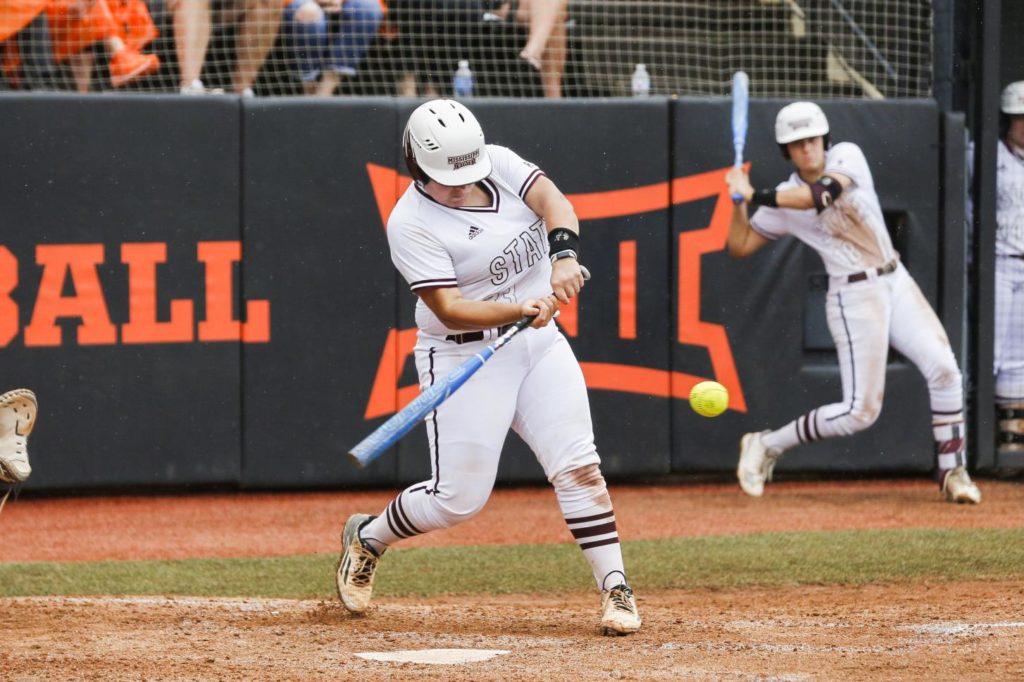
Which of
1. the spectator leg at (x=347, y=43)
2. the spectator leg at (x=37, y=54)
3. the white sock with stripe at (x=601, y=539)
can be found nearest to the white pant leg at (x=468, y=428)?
the white sock with stripe at (x=601, y=539)

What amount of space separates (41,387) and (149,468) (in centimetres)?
75

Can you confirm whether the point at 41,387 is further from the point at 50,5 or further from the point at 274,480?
the point at 50,5

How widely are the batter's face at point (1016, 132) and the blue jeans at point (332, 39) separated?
394 cm

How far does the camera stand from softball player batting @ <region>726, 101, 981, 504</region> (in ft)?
26.5

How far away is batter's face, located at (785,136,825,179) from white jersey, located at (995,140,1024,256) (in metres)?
1.51

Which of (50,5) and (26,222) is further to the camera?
(50,5)

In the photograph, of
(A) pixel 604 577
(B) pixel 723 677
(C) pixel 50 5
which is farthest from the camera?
(C) pixel 50 5

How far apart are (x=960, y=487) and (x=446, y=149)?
4.47m

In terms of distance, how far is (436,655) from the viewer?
4715 millimetres

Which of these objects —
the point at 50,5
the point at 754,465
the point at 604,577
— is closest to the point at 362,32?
the point at 50,5

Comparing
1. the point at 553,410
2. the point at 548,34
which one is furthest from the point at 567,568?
the point at 548,34

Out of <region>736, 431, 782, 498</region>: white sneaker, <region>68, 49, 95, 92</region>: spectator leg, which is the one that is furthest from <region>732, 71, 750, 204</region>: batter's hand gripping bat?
<region>68, 49, 95, 92</region>: spectator leg

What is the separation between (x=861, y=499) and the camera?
27.8 feet

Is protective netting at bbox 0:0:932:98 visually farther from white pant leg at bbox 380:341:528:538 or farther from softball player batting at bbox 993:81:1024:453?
white pant leg at bbox 380:341:528:538
